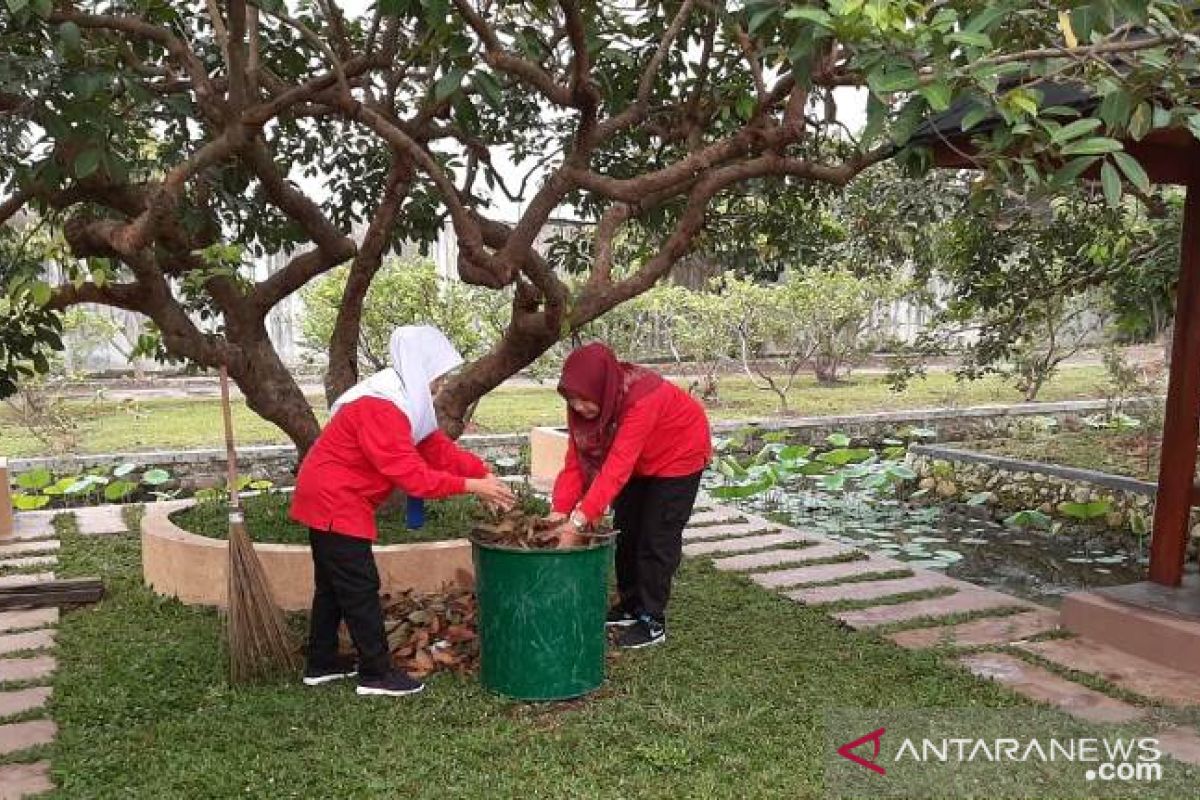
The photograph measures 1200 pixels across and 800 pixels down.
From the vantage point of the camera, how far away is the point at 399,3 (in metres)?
2.70

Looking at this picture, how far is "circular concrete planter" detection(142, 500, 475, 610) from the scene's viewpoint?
466 centimetres

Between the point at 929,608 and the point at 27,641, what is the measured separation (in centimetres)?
422

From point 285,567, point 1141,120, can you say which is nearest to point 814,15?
point 1141,120

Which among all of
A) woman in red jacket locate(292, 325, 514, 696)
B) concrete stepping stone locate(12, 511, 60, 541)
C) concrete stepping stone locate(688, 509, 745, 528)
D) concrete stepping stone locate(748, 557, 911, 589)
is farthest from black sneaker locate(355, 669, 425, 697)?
concrete stepping stone locate(12, 511, 60, 541)

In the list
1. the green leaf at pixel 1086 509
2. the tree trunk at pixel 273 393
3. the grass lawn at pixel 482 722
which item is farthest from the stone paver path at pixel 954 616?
the tree trunk at pixel 273 393

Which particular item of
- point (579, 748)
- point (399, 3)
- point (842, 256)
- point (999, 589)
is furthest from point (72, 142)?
point (842, 256)

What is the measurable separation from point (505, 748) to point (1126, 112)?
8.43 ft

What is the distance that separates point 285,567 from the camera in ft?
15.3

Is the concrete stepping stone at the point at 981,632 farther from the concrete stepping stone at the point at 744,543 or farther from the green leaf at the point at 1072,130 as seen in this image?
the green leaf at the point at 1072,130

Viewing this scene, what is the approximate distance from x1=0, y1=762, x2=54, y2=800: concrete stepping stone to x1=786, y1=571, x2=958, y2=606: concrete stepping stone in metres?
3.34

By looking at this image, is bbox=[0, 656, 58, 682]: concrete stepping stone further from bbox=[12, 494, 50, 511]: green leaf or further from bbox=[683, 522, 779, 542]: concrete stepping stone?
bbox=[12, 494, 50, 511]: green leaf

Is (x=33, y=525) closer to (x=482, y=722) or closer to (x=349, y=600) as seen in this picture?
(x=349, y=600)

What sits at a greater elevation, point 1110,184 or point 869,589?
point 1110,184

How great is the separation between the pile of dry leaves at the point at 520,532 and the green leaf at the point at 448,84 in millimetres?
1551
